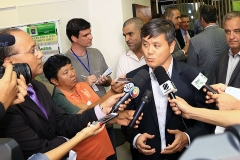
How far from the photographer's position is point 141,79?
178cm

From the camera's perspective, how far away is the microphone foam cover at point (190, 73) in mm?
1707

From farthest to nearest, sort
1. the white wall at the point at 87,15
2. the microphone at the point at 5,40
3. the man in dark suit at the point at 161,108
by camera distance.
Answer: the white wall at the point at 87,15 < the man in dark suit at the point at 161,108 < the microphone at the point at 5,40

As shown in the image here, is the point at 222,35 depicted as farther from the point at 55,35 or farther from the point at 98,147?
the point at 98,147

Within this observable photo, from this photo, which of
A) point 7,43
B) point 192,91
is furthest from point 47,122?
point 192,91

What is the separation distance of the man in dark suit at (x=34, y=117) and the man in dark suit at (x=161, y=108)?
10.9 inches

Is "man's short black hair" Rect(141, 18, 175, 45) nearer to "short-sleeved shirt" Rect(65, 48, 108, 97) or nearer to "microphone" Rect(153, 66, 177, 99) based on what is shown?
"microphone" Rect(153, 66, 177, 99)

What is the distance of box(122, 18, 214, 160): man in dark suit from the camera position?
188 centimetres

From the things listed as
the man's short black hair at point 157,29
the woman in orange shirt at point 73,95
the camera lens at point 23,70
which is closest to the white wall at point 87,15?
the woman in orange shirt at point 73,95

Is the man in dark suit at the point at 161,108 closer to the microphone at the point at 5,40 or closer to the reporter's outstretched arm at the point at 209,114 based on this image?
the reporter's outstretched arm at the point at 209,114

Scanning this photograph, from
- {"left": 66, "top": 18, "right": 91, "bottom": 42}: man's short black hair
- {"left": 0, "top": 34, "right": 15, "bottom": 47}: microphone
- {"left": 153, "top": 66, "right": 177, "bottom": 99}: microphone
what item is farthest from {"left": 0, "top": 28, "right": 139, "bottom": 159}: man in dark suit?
{"left": 66, "top": 18, "right": 91, "bottom": 42}: man's short black hair

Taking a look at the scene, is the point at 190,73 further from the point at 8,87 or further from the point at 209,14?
the point at 209,14

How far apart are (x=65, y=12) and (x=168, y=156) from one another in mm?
2298

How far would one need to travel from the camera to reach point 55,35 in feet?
11.4

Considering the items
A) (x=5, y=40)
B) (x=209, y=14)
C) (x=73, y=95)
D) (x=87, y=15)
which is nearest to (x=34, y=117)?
(x=5, y=40)
